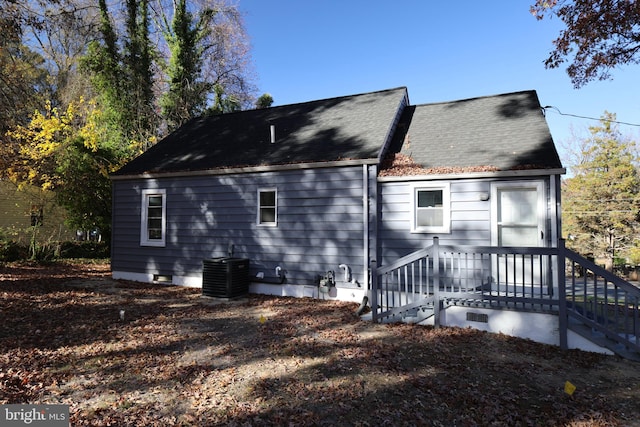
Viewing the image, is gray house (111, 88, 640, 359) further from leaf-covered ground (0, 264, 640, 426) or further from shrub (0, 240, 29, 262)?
shrub (0, 240, 29, 262)

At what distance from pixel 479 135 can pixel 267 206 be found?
5238mm

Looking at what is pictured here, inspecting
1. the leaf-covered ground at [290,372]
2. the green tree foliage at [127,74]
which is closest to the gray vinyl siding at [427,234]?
the leaf-covered ground at [290,372]

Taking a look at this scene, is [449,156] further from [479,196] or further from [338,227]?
[338,227]

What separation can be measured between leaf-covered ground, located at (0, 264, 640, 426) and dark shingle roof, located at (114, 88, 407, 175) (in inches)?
154

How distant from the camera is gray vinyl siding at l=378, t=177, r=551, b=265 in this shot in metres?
6.91

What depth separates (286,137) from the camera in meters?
9.90

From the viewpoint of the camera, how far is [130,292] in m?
8.74

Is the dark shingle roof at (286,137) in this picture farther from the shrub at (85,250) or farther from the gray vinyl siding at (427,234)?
the shrub at (85,250)

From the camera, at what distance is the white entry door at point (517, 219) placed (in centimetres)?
660

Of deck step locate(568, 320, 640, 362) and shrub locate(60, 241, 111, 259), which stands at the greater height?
shrub locate(60, 241, 111, 259)

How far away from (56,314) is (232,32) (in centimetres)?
2265


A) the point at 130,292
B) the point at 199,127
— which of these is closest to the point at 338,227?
the point at 130,292

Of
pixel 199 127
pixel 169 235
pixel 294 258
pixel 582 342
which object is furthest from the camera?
pixel 199 127

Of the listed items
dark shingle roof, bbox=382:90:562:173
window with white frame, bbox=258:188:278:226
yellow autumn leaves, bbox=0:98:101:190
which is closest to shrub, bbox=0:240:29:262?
yellow autumn leaves, bbox=0:98:101:190
